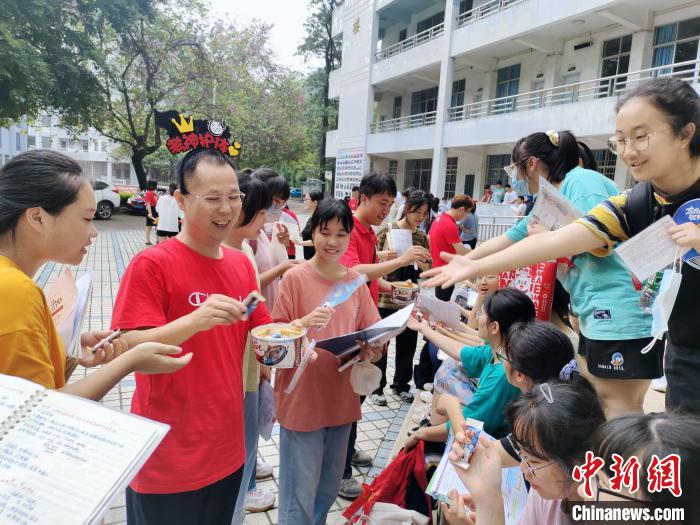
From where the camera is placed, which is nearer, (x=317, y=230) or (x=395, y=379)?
(x=317, y=230)

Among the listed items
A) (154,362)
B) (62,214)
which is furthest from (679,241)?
(62,214)

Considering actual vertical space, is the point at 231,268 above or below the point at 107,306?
above

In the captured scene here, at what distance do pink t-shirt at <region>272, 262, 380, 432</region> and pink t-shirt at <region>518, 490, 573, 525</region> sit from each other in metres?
0.94

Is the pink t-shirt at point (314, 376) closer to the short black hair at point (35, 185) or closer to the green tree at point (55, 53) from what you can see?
the short black hair at point (35, 185)

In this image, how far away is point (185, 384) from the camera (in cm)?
158

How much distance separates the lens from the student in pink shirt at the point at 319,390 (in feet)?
6.89

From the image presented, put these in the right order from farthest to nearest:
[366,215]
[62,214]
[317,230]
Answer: [366,215] < [317,230] < [62,214]

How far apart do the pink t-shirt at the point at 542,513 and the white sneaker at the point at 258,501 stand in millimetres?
1655

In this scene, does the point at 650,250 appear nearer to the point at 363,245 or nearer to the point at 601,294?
the point at 601,294

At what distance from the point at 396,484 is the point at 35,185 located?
204 cm

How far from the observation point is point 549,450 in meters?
1.41

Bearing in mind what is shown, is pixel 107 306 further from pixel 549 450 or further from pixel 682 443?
pixel 682 443

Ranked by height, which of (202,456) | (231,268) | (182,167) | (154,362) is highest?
(182,167)

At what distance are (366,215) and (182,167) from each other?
171 centimetres
